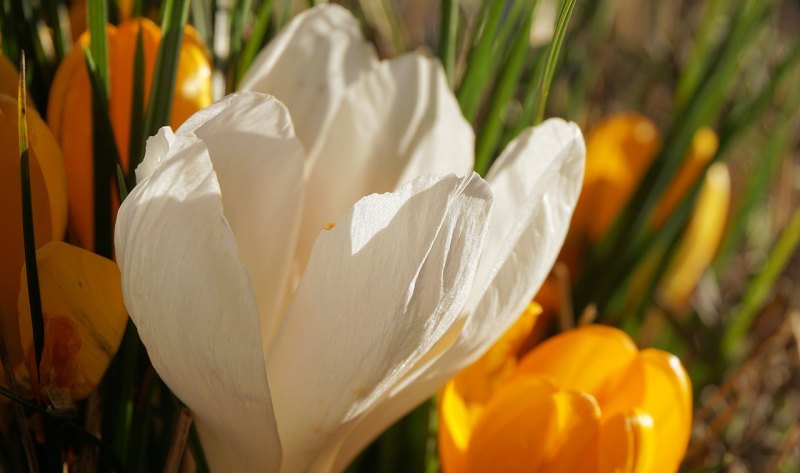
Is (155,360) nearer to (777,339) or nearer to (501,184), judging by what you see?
(501,184)

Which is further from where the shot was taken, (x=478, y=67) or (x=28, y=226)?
(x=478, y=67)

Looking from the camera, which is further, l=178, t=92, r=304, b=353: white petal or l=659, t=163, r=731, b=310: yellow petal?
l=659, t=163, r=731, b=310: yellow petal

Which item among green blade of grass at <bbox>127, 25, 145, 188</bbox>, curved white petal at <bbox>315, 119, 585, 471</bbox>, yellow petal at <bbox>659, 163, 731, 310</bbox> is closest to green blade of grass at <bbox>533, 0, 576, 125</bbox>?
curved white petal at <bbox>315, 119, 585, 471</bbox>

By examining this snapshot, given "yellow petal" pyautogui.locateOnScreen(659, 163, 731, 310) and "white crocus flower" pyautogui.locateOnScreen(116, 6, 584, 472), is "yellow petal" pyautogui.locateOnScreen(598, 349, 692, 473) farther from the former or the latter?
"yellow petal" pyautogui.locateOnScreen(659, 163, 731, 310)

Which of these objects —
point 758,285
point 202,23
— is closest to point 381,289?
point 202,23

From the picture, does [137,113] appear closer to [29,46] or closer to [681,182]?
[29,46]

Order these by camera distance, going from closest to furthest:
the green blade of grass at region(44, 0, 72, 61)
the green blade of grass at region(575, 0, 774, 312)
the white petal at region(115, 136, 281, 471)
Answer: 1. the white petal at region(115, 136, 281, 471)
2. the green blade of grass at region(44, 0, 72, 61)
3. the green blade of grass at region(575, 0, 774, 312)

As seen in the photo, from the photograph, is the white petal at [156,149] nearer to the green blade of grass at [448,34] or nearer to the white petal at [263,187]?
the white petal at [263,187]

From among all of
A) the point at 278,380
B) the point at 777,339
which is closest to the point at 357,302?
the point at 278,380
